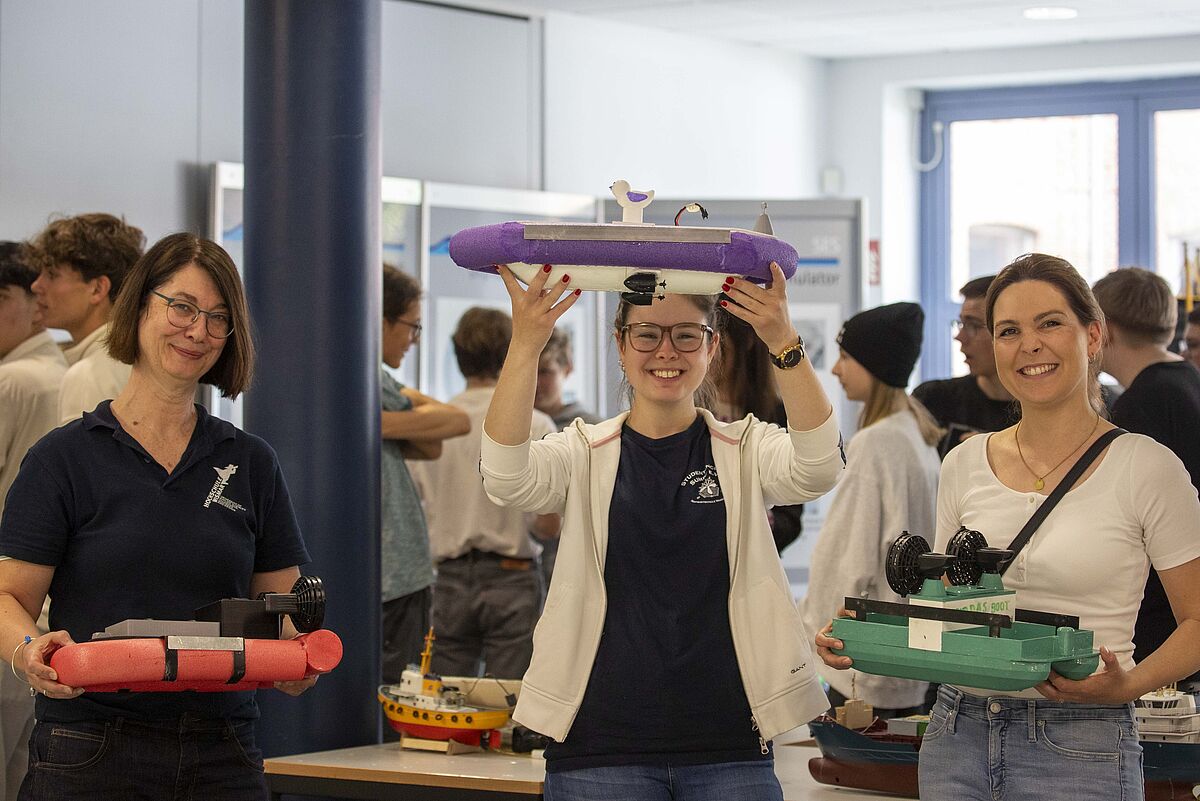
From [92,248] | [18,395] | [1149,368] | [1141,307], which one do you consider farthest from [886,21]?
[18,395]

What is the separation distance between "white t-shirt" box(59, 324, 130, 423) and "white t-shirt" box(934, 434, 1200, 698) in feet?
5.87

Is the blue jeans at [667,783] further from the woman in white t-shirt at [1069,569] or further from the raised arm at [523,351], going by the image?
the raised arm at [523,351]

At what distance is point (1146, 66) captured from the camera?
8.09 meters

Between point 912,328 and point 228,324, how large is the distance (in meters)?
1.84

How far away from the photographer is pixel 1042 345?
7.81 feet

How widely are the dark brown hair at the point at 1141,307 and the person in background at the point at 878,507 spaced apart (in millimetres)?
478

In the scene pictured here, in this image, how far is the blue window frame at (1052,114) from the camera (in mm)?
8438

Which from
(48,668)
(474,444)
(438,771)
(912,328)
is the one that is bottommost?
(438,771)

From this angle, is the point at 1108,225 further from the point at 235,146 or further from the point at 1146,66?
the point at 235,146

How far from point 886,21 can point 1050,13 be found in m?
0.79

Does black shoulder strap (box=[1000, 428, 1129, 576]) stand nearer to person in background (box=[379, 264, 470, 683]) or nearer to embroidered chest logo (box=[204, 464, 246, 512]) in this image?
embroidered chest logo (box=[204, 464, 246, 512])

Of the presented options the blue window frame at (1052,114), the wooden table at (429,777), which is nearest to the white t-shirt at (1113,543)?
the wooden table at (429,777)

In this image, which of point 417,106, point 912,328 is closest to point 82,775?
point 912,328

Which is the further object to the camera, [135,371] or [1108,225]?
[1108,225]
